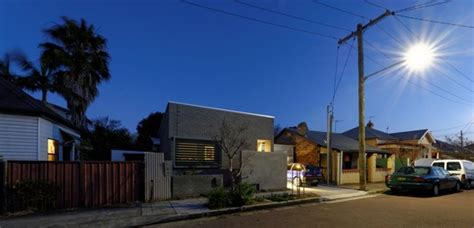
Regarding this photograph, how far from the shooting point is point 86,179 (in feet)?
37.5

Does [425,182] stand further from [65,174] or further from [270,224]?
[65,174]

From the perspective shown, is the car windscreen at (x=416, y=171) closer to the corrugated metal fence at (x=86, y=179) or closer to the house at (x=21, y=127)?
the corrugated metal fence at (x=86, y=179)

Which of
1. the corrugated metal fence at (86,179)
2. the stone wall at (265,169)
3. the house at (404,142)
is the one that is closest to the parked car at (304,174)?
the stone wall at (265,169)

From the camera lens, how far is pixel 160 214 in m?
10.1

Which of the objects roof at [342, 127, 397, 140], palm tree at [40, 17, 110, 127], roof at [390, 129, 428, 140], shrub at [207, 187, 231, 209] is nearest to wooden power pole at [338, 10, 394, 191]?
shrub at [207, 187, 231, 209]

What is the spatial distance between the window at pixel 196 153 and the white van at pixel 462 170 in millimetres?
14837

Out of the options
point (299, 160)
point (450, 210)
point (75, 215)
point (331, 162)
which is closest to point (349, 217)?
point (450, 210)

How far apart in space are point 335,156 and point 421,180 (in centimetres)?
632

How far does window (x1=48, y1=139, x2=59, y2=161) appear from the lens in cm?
1457

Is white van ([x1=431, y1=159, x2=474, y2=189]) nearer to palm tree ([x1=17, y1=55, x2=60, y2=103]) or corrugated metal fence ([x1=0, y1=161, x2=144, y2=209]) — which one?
corrugated metal fence ([x1=0, y1=161, x2=144, y2=209])

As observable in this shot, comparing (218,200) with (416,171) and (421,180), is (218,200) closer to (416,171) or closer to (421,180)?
(421,180)

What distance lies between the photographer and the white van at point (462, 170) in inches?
810

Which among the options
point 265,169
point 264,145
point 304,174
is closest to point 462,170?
point 304,174

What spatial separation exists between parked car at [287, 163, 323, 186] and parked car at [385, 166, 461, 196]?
156 inches
